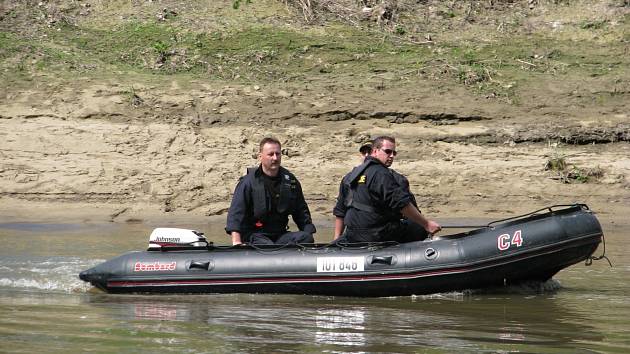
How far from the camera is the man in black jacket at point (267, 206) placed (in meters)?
8.37

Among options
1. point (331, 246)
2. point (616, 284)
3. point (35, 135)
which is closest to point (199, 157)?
point (35, 135)

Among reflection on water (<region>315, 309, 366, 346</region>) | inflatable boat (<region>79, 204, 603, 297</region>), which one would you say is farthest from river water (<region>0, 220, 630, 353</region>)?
inflatable boat (<region>79, 204, 603, 297</region>)

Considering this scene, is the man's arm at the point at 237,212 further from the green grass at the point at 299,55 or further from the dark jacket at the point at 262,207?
the green grass at the point at 299,55

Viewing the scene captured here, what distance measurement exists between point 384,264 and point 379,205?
0.45 metres

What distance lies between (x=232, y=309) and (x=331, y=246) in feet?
3.34

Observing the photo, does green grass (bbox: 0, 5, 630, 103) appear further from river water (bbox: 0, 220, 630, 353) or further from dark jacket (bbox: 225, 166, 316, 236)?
dark jacket (bbox: 225, 166, 316, 236)

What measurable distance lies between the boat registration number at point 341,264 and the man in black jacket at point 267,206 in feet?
1.19

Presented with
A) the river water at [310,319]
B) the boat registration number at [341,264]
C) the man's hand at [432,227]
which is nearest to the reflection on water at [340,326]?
the river water at [310,319]

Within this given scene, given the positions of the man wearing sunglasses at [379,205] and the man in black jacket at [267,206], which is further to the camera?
the man in black jacket at [267,206]

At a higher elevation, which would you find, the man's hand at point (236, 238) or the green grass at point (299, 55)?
the green grass at point (299, 55)

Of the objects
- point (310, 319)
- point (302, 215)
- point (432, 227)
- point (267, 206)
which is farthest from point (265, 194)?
point (310, 319)

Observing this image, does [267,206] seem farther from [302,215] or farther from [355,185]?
[355,185]

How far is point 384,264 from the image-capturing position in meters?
8.12

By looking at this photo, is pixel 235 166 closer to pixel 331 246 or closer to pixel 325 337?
pixel 331 246
